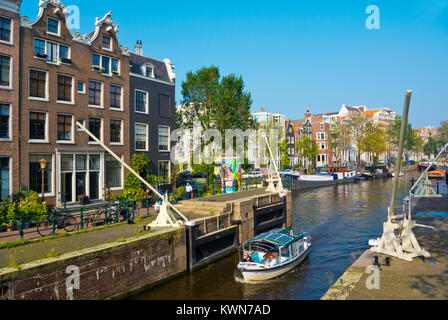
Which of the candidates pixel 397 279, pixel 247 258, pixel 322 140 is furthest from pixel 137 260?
pixel 322 140

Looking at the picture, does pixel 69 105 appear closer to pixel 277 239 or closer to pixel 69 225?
pixel 69 225

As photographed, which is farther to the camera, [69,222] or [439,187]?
[439,187]

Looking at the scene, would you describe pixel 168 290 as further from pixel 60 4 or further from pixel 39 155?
pixel 60 4

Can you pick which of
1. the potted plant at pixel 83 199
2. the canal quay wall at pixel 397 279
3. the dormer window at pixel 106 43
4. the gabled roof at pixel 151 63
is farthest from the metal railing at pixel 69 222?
the gabled roof at pixel 151 63

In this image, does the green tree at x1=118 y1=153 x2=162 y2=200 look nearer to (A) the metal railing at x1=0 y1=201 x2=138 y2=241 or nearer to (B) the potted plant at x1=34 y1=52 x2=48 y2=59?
(A) the metal railing at x1=0 y1=201 x2=138 y2=241

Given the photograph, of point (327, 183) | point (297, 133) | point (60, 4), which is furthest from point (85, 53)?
point (297, 133)

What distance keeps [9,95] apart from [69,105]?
4594mm

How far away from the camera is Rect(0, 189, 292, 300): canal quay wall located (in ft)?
35.5

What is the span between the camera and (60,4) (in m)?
26.4

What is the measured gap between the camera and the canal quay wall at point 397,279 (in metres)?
10.4

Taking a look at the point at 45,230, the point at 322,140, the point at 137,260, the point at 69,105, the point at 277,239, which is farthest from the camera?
the point at 322,140

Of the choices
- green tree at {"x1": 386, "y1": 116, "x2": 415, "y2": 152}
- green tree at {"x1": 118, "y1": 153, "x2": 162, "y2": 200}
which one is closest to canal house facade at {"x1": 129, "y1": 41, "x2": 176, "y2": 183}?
green tree at {"x1": 118, "y1": 153, "x2": 162, "y2": 200}

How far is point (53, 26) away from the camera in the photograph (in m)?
26.1
